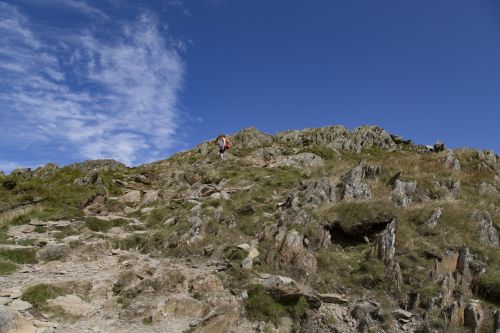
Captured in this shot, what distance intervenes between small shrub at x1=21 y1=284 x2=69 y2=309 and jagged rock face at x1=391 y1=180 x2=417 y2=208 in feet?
43.0

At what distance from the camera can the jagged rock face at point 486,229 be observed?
535 inches

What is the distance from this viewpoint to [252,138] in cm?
4506

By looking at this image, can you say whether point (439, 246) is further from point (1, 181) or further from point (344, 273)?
point (1, 181)

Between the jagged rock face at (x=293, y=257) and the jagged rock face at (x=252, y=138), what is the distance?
2896cm

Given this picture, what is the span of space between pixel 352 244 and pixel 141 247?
27.8 feet

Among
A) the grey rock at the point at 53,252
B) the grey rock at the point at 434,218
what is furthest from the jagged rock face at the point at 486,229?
the grey rock at the point at 53,252

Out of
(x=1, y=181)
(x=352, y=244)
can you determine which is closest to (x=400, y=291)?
(x=352, y=244)

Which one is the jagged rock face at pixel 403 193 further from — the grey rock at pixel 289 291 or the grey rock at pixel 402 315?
the grey rock at pixel 289 291

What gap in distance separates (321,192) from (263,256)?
→ 17.9 feet

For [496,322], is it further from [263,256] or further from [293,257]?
[263,256]

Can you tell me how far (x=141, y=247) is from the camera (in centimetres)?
1535

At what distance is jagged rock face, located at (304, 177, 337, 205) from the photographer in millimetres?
17094

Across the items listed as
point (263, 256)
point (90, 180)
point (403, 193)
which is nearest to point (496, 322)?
point (263, 256)

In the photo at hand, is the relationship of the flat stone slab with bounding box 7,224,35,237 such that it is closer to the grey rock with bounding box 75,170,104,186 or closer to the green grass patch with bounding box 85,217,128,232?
the green grass patch with bounding box 85,217,128,232
